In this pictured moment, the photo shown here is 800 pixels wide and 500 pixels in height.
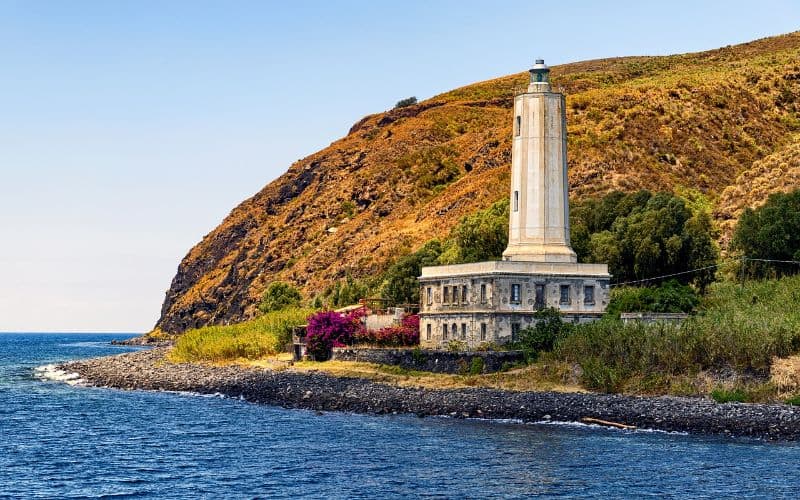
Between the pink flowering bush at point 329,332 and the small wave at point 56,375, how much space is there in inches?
800

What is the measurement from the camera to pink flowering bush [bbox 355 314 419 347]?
67.9 m

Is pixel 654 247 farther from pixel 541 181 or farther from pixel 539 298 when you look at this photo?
pixel 541 181

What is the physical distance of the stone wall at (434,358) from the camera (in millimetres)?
58200

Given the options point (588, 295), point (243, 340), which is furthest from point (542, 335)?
point (243, 340)

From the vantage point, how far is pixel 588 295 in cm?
6203

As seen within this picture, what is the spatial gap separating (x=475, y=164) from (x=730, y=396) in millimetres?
A: 92923

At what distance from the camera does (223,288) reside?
151 metres

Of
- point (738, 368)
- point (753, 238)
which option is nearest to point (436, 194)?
point (753, 238)

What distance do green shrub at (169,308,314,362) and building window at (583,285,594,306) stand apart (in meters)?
27.3

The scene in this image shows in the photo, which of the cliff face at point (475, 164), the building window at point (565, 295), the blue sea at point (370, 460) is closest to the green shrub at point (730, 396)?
the blue sea at point (370, 460)

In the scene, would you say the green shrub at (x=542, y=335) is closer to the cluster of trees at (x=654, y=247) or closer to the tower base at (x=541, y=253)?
the tower base at (x=541, y=253)

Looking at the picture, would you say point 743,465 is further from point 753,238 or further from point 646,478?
point 753,238

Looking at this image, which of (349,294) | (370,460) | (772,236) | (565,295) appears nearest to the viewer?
(370,460)

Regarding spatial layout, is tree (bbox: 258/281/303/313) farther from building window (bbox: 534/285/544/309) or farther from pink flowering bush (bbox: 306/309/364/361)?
building window (bbox: 534/285/544/309)
